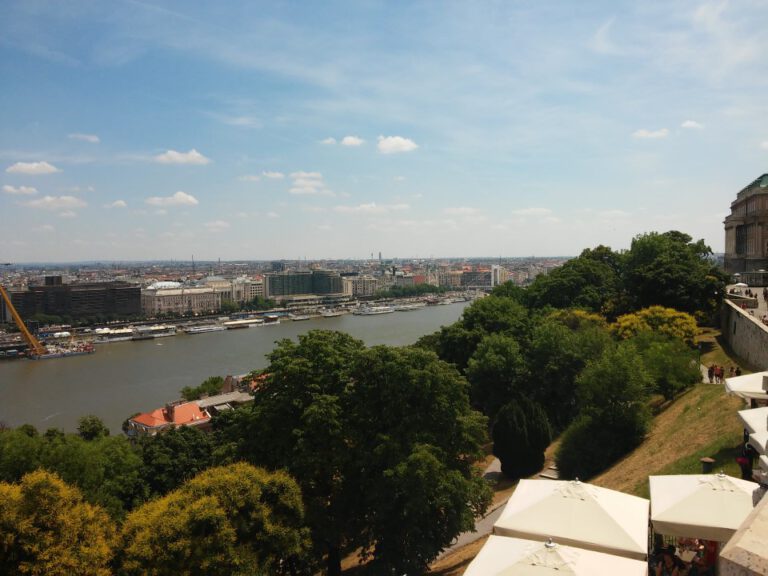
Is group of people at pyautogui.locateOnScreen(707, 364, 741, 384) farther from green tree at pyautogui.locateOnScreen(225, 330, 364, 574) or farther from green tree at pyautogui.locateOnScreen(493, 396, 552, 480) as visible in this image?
green tree at pyautogui.locateOnScreen(225, 330, 364, 574)

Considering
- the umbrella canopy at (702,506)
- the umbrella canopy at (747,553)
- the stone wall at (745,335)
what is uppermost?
the umbrella canopy at (747,553)

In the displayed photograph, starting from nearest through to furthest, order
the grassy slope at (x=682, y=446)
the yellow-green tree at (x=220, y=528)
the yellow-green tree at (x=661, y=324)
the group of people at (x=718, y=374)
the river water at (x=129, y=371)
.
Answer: the yellow-green tree at (x=220, y=528) < the grassy slope at (x=682, y=446) < the group of people at (x=718, y=374) < the yellow-green tree at (x=661, y=324) < the river water at (x=129, y=371)

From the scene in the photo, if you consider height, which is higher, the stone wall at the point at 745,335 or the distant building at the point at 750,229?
the distant building at the point at 750,229

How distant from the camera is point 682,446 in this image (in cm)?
973

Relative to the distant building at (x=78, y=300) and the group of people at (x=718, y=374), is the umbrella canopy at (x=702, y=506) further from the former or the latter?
the distant building at (x=78, y=300)

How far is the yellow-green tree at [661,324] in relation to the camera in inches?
653

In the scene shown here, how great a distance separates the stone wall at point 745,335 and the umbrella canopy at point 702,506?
8.16 metres

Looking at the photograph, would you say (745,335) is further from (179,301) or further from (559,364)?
(179,301)

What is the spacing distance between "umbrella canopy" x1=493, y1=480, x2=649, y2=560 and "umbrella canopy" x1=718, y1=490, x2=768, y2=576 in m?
3.64

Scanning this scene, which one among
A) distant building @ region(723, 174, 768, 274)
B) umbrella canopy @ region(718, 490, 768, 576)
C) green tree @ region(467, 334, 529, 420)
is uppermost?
distant building @ region(723, 174, 768, 274)

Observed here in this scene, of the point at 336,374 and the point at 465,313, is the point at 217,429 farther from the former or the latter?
the point at 465,313

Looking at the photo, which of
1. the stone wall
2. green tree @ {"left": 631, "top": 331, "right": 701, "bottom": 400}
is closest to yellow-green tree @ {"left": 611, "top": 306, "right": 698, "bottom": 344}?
the stone wall

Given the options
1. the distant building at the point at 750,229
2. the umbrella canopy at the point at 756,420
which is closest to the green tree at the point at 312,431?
the umbrella canopy at the point at 756,420

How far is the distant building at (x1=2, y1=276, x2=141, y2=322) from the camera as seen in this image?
7350 centimetres
